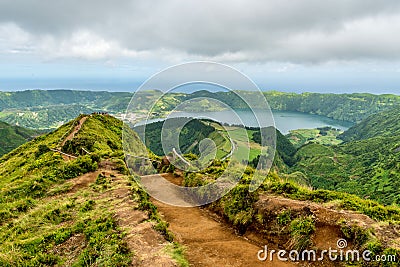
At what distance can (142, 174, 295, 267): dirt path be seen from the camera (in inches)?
362

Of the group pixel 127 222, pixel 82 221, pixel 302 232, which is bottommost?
pixel 82 221

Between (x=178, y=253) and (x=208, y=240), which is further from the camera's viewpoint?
(x=208, y=240)

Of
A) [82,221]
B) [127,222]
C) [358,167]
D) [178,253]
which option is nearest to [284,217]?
[178,253]

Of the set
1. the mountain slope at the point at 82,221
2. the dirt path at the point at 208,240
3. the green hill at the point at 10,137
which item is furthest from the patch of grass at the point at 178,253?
the green hill at the point at 10,137

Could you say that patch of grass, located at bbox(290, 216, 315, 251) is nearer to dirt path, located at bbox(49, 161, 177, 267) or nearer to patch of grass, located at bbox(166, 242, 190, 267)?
patch of grass, located at bbox(166, 242, 190, 267)

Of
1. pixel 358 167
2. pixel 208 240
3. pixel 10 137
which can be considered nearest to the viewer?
pixel 208 240

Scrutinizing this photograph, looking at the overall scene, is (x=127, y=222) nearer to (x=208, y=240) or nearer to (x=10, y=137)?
(x=208, y=240)

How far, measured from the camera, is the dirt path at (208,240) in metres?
9.19

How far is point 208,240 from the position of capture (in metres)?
10.9

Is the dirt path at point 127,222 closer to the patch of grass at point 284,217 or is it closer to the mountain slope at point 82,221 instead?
the mountain slope at point 82,221

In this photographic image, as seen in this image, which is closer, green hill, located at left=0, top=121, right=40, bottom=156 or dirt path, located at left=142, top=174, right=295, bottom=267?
dirt path, located at left=142, top=174, right=295, bottom=267

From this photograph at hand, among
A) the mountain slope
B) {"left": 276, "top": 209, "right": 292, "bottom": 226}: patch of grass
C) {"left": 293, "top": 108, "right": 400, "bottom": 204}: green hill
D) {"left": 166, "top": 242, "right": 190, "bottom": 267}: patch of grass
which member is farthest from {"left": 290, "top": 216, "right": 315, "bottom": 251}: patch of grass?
{"left": 293, "top": 108, "right": 400, "bottom": 204}: green hill

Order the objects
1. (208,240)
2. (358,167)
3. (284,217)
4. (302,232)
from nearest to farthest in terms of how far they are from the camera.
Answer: (302,232) → (284,217) → (208,240) → (358,167)

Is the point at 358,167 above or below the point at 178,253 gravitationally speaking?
below
